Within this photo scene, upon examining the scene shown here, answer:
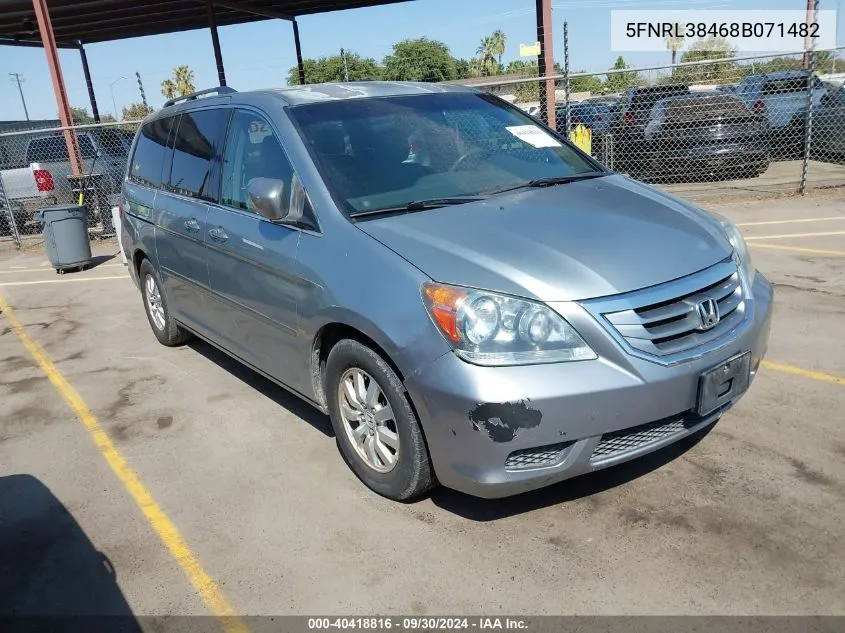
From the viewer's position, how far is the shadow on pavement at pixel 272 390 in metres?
4.23

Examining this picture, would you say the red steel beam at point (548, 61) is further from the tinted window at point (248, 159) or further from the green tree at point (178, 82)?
the green tree at point (178, 82)

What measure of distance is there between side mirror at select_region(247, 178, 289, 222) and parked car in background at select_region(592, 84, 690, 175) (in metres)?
9.74

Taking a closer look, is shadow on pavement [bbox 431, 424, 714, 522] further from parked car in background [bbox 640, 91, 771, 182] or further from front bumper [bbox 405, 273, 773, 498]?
parked car in background [bbox 640, 91, 771, 182]

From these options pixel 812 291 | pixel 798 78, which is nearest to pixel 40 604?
pixel 812 291

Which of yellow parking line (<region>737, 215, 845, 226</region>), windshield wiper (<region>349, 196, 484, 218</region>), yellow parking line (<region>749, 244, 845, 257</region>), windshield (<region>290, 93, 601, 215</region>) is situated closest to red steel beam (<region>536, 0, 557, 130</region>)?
yellow parking line (<region>737, 215, 845, 226</region>)

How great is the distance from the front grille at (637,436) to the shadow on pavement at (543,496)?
1.64 ft

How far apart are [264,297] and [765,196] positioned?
9.56 metres

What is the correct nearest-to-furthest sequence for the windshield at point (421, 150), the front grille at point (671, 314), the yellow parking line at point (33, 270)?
1. the front grille at point (671, 314)
2. the windshield at point (421, 150)
3. the yellow parking line at point (33, 270)

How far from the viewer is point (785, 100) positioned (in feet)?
42.7

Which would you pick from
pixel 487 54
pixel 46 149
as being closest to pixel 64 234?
pixel 46 149

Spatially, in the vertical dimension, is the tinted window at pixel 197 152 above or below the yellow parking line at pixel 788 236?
above

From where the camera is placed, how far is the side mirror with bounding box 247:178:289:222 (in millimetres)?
3355

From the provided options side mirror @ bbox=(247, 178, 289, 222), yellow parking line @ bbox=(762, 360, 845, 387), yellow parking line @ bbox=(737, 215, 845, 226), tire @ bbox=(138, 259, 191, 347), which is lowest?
yellow parking line @ bbox=(737, 215, 845, 226)

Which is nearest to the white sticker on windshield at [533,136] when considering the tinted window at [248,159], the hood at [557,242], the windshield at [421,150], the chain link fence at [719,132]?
the windshield at [421,150]
